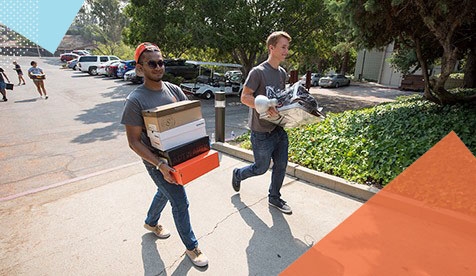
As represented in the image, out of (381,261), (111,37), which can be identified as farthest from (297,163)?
(111,37)

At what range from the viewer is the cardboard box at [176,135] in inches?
79.9

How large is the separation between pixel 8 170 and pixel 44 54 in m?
64.0

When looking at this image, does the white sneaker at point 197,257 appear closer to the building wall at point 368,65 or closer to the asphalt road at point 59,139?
the asphalt road at point 59,139

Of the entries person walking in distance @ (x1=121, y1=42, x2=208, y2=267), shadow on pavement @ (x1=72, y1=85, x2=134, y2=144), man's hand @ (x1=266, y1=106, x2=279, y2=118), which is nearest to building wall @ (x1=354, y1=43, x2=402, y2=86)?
shadow on pavement @ (x1=72, y1=85, x2=134, y2=144)

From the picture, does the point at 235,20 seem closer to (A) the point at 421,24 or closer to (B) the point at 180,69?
(A) the point at 421,24

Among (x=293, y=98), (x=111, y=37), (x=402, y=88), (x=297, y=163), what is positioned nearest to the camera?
(x=293, y=98)

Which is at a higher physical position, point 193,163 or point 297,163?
point 193,163

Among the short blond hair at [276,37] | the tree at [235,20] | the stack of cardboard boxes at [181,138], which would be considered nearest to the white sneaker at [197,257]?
the stack of cardboard boxes at [181,138]

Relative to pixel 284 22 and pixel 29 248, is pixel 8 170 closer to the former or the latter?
pixel 29 248

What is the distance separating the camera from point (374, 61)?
2902 centimetres

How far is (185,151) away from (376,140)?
3.81 m

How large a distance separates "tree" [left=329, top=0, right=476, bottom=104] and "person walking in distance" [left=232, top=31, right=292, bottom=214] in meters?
3.55

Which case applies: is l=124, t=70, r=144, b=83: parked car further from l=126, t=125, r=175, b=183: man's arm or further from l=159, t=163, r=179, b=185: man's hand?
l=159, t=163, r=179, b=185: man's hand

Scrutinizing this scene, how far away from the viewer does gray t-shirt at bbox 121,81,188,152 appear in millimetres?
2033
